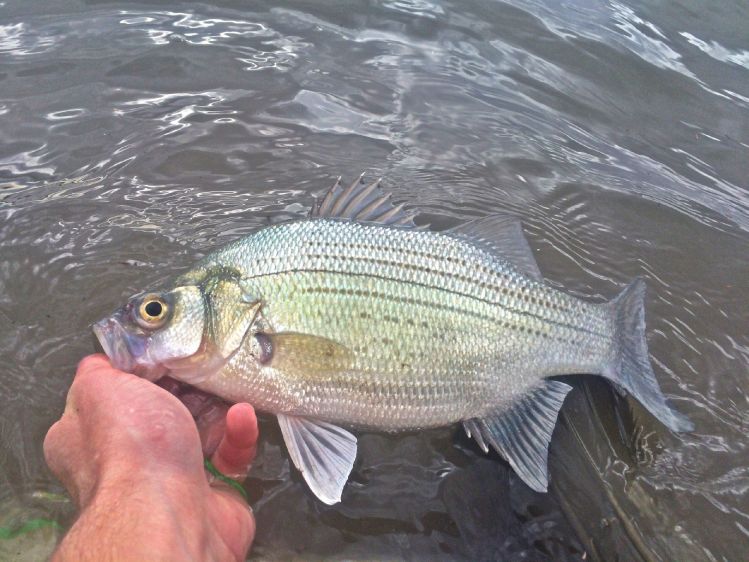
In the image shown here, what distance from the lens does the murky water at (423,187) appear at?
3.00m

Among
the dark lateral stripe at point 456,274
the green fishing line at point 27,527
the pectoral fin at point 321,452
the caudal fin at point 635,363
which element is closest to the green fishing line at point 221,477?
the pectoral fin at point 321,452

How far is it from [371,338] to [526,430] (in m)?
0.92

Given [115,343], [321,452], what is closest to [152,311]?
[115,343]

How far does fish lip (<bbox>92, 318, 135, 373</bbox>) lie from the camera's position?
2.80 meters

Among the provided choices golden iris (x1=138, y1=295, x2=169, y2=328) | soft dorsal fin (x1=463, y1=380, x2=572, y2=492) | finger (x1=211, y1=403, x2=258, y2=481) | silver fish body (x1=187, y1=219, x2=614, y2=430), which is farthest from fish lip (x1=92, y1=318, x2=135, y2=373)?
soft dorsal fin (x1=463, y1=380, x2=572, y2=492)

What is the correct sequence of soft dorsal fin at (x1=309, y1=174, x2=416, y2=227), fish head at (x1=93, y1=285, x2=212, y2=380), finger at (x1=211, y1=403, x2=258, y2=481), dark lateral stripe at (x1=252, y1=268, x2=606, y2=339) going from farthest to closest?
1. soft dorsal fin at (x1=309, y1=174, x2=416, y2=227)
2. dark lateral stripe at (x1=252, y1=268, x2=606, y2=339)
3. fish head at (x1=93, y1=285, x2=212, y2=380)
4. finger at (x1=211, y1=403, x2=258, y2=481)

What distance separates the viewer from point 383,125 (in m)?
5.77

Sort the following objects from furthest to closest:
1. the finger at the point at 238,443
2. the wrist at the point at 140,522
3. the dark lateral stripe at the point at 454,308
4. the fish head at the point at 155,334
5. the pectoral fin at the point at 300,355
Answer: the dark lateral stripe at the point at 454,308 < the pectoral fin at the point at 300,355 < the fish head at the point at 155,334 < the finger at the point at 238,443 < the wrist at the point at 140,522

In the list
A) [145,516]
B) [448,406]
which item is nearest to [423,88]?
[448,406]

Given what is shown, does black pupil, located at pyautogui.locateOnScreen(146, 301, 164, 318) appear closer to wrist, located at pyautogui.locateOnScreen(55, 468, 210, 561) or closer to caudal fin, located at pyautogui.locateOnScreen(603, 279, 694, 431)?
wrist, located at pyautogui.locateOnScreen(55, 468, 210, 561)

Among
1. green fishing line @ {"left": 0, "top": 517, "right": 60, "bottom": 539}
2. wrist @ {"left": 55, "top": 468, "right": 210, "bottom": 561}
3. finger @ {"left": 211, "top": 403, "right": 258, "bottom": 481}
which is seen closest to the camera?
wrist @ {"left": 55, "top": 468, "right": 210, "bottom": 561}

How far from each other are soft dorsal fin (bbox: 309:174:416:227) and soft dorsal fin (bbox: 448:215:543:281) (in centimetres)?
38

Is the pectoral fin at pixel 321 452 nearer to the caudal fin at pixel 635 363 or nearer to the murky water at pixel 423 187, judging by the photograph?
the murky water at pixel 423 187

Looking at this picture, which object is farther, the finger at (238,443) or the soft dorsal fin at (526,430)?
the soft dorsal fin at (526,430)
